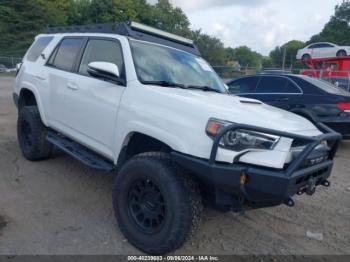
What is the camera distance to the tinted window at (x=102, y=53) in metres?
3.79

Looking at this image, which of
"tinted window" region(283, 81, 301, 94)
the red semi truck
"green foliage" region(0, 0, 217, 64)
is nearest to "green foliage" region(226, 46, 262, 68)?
"green foliage" region(0, 0, 217, 64)

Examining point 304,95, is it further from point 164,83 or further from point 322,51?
point 322,51

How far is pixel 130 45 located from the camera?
3.75 metres

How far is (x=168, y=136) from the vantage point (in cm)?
288

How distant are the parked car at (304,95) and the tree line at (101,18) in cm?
4217

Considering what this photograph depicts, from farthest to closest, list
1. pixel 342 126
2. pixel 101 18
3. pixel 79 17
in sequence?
pixel 79 17 → pixel 101 18 → pixel 342 126

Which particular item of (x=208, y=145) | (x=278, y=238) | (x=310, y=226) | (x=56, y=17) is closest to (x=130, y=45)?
(x=208, y=145)

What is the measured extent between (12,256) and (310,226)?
9.60ft

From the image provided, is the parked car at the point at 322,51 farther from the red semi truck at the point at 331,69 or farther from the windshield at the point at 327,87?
the windshield at the point at 327,87

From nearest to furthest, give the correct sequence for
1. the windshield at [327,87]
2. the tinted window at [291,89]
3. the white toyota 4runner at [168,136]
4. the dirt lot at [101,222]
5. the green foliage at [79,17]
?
the white toyota 4runner at [168,136] < the dirt lot at [101,222] < the windshield at [327,87] < the tinted window at [291,89] < the green foliage at [79,17]

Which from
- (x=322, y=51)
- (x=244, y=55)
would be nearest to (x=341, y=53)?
(x=322, y=51)

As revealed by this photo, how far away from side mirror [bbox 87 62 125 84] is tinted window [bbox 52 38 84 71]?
44.3 inches

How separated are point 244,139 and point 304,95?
5299mm

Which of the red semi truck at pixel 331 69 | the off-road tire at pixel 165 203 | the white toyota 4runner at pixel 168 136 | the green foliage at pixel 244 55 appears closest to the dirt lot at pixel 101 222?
the off-road tire at pixel 165 203
